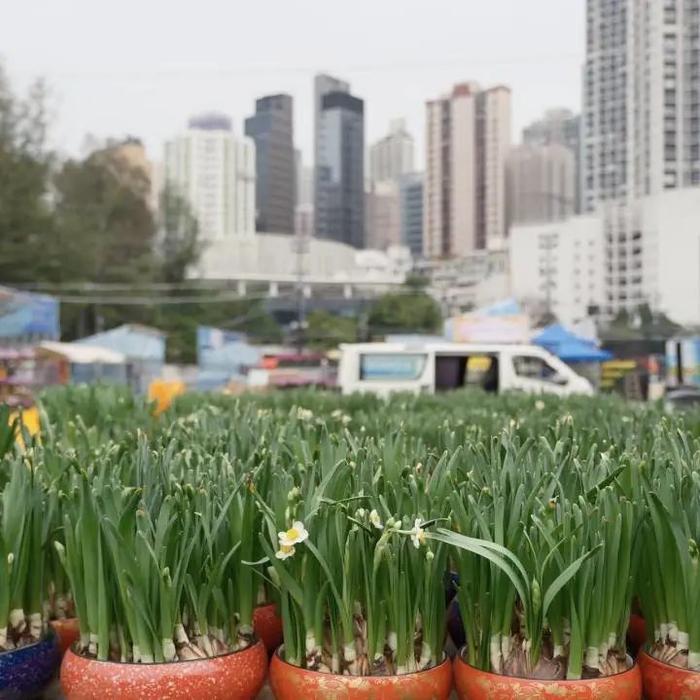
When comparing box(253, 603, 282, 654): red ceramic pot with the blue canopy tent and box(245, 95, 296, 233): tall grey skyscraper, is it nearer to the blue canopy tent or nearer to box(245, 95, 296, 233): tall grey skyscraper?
the blue canopy tent

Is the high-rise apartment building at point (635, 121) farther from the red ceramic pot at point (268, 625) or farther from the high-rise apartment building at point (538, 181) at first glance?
the red ceramic pot at point (268, 625)

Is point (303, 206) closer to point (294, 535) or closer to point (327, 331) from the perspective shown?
point (327, 331)

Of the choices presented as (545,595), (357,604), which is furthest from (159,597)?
(545,595)

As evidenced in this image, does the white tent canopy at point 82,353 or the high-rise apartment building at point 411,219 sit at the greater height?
the high-rise apartment building at point 411,219

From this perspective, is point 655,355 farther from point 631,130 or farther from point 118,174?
point 118,174

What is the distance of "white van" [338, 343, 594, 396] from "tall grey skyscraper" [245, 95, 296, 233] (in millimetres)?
10173

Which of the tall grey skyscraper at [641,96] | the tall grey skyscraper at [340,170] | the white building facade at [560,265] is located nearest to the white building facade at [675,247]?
the tall grey skyscraper at [641,96]

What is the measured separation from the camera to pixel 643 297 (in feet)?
133

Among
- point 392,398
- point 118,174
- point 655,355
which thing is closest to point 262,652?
point 392,398

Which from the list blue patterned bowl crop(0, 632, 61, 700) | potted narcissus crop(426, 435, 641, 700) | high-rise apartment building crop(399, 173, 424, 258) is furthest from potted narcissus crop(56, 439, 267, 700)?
high-rise apartment building crop(399, 173, 424, 258)

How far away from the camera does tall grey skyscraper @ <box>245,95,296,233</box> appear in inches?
990

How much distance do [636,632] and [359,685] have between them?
2.06 ft

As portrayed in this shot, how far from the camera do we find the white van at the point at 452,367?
13055 millimetres

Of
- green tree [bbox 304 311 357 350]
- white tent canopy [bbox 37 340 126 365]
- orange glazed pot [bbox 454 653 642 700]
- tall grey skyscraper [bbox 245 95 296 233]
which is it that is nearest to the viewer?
orange glazed pot [bbox 454 653 642 700]
